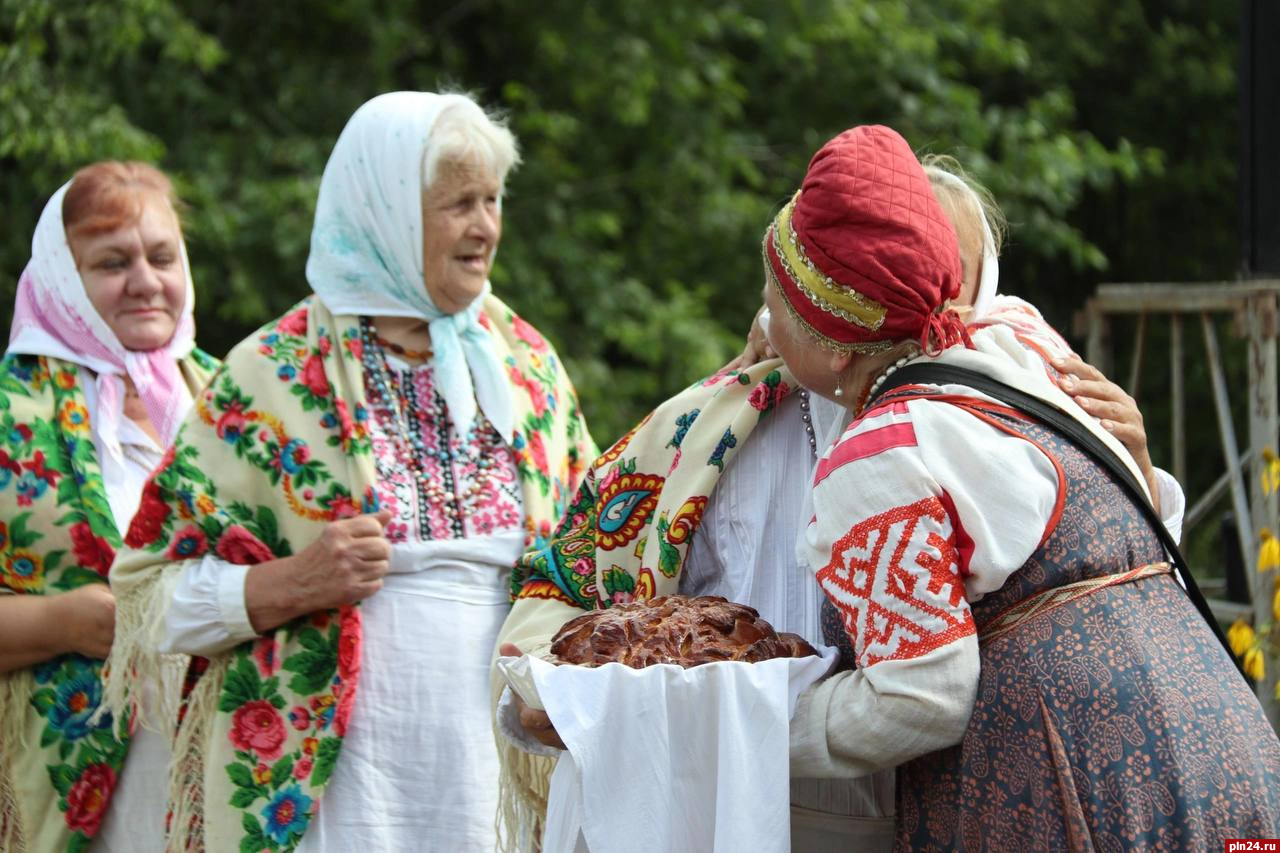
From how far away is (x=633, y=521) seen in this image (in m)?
2.53

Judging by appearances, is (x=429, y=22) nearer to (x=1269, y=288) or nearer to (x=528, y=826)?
(x=1269, y=288)

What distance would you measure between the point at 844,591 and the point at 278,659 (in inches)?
61.7

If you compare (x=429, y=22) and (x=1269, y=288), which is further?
(x=429, y=22)

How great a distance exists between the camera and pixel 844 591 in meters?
1.99

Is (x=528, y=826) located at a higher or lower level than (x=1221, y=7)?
lower

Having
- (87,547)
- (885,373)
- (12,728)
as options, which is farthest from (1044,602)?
(12,728)

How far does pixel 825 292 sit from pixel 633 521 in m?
0.63

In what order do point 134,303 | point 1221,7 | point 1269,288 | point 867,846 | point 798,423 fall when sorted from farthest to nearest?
point 1221,7 < point 1269,288 < point 134,303 < point 798,423 < point 867,846

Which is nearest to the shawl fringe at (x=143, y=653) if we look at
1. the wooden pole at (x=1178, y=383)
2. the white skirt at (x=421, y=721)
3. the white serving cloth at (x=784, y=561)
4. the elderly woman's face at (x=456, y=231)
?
the white skirt at (x=421, y=721)

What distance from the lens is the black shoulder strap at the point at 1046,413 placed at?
80.4 inches

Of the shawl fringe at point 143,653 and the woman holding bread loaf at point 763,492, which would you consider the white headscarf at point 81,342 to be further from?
the woman holding bread loaf at point 763,492

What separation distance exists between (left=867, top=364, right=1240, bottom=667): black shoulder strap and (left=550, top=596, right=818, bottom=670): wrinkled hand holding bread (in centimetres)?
38

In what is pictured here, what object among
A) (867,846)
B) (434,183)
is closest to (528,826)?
(867,846)

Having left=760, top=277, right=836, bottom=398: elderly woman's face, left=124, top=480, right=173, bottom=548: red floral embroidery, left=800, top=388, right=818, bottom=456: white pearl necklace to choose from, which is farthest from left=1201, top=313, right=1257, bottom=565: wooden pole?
left=124, top=480, right=173, bottom=548: red floral embroidery
